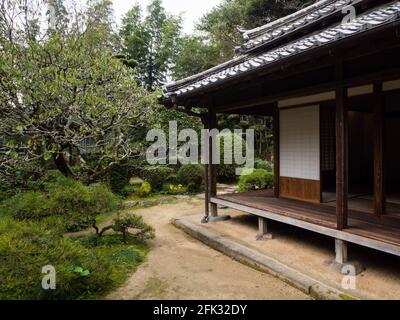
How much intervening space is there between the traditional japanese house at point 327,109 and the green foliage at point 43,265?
10.5 ft

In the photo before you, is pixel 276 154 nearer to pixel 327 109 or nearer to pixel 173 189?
pixel 327 109

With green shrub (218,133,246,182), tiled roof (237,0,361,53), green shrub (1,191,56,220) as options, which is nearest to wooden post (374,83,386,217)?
tiled roof (237,0,361,53)

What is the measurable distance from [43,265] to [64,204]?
1.71 m

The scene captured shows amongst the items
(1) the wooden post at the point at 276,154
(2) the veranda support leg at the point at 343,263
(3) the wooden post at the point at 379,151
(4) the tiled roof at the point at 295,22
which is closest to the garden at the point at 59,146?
(1) the wooden post at the point at 276,154

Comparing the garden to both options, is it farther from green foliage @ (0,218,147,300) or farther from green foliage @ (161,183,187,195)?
green foliage @ (161,183,187,195)

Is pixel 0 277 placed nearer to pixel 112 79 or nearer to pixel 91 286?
pixel 91 286

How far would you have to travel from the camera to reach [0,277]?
282 cm

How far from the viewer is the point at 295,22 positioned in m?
7.39

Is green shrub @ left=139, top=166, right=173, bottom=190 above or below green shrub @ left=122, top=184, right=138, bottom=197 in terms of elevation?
above

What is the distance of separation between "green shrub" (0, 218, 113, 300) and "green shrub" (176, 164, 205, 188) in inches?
306

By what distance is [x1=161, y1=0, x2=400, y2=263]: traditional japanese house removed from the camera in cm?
359

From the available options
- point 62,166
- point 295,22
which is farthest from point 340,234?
point 295,22
